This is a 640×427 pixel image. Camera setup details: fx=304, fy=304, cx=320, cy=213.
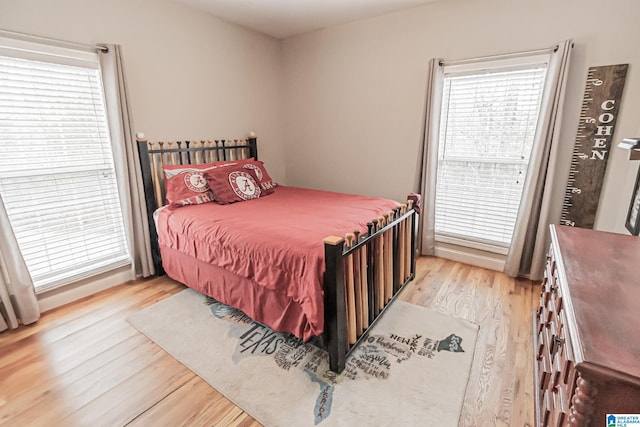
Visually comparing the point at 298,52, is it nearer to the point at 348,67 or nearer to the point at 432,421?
the point at 348,67

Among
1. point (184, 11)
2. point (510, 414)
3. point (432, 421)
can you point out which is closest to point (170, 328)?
point (432, 421)

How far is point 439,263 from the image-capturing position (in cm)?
315

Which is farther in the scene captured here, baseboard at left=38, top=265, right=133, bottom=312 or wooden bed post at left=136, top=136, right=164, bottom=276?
wooden bed post at left=136, top=136, right=164, bottom=276

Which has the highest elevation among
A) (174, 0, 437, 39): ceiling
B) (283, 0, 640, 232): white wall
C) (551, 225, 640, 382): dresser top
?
(174, 0, 437, 39): ceiling

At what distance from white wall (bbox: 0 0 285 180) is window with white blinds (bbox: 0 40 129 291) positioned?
9.0 inches

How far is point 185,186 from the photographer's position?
2.75 m

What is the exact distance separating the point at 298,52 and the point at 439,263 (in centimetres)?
303

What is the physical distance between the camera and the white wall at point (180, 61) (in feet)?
7.37

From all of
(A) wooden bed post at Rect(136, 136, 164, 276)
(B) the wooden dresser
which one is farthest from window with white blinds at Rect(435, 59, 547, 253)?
(A) wooden bed post at Rect(136, 136, 164, 276)

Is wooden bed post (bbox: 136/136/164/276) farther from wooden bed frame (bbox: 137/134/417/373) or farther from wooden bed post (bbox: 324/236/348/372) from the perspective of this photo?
wooden bed post (bbox: 324/236/348/372)

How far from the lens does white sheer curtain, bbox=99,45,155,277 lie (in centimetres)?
242

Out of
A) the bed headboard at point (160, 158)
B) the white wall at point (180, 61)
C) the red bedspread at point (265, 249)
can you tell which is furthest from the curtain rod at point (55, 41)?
the red bedspread at point (265, 249)

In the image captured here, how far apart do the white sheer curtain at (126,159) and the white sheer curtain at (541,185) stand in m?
3.36

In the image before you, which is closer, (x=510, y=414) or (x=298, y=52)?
(x=510, y=414)
